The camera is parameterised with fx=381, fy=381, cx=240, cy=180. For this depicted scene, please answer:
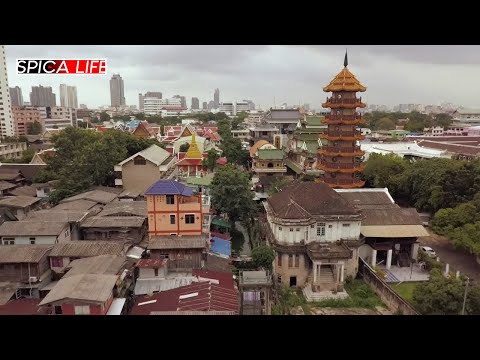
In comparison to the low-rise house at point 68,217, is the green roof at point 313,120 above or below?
above

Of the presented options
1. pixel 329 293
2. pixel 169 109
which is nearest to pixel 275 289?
pixel 329 293

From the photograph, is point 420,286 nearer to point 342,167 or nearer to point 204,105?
point 342,167

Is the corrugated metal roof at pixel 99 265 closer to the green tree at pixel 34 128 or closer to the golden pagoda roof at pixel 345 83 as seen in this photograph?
the golden pagoda roof at pixel 345 83

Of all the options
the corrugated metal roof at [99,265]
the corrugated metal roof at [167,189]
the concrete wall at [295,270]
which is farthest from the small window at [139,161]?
the concrete wall at [295,270]

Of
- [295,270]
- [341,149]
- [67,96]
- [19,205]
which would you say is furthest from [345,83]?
[67,96]

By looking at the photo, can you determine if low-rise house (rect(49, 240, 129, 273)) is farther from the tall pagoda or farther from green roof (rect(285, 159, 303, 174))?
green roof (rect(285, 159, 303, 174))

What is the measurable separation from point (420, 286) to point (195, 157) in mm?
16873

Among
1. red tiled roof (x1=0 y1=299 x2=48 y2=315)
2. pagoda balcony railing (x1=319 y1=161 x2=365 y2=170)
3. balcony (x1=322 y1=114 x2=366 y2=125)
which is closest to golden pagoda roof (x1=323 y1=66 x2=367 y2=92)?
balcony (x1=322 y1=114 x2=366 y2=125)

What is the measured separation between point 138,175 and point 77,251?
10.7m

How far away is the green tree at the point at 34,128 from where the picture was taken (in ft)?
151

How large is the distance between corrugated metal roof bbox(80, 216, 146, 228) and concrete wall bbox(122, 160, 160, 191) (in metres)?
7.41

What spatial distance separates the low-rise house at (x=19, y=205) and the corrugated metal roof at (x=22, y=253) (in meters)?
7.74

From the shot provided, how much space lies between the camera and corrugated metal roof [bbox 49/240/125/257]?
→ 11602 mm
